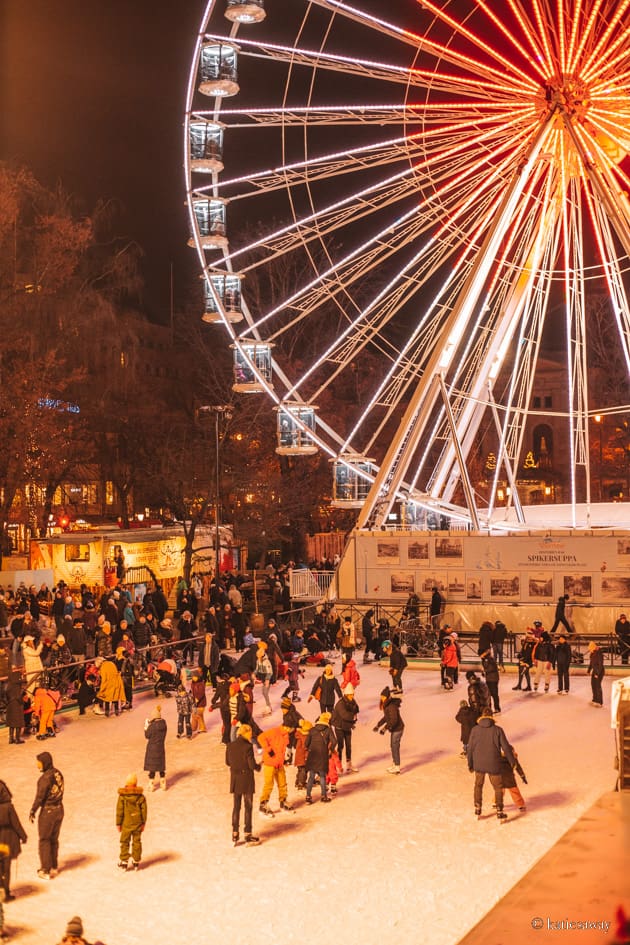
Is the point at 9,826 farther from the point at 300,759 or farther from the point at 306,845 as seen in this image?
the point at 300,759

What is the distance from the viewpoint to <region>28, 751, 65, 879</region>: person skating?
1249 centimetres

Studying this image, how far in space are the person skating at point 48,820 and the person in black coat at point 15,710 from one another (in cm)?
622

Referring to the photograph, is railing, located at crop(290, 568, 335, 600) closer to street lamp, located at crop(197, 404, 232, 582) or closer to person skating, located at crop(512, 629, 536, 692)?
street lamp, located at crop(197, 404, 232, 582)

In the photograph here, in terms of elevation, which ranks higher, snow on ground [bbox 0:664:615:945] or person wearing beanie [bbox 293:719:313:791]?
person wearing beanie [bbox 293:719:313:791]

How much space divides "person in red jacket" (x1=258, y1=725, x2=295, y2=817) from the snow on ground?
0.73ft

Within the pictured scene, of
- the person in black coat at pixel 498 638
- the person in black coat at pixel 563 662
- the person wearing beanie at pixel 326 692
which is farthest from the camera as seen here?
the person in black coat at pixel 498 638

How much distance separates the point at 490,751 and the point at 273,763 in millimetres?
2705

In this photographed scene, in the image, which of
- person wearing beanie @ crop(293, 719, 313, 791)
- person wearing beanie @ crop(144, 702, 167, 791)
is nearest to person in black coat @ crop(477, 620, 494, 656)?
person wearing beanie @ crop(293, 719, 313, 791)

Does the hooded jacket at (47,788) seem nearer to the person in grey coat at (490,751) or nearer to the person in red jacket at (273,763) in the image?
the person in red jacket at (273,763)

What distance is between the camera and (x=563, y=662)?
21.7m

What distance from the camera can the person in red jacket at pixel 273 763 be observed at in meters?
14.5

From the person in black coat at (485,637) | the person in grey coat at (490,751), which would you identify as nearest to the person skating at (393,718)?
the person in grey coat at (490,751)

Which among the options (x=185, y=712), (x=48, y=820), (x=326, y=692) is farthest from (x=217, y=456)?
(x=48, y=820)

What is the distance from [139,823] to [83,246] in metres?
30.7
